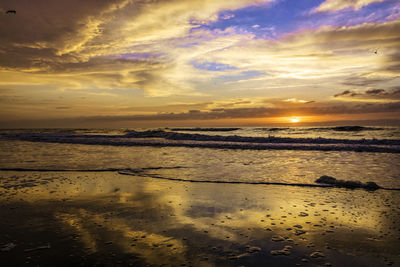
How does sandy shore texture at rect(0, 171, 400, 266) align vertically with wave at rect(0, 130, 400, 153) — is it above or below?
below

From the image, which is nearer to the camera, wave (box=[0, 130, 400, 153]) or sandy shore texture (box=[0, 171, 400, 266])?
sandy shore texture (box=[0, 171, 400, 266])

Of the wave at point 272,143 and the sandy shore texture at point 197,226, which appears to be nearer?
the sandy shore texture at point 197,226

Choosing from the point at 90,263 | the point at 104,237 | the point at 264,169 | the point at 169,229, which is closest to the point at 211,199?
the point at 169,229

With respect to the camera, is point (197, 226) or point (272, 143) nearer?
point (197, 226)

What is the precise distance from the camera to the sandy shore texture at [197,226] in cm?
354

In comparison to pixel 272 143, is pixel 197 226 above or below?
below

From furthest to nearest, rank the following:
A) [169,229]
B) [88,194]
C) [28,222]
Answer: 1. [88,194]
2. [28,222]
3. [169,229]

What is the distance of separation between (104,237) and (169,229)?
1.03 metres

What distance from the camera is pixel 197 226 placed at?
4.65 metres

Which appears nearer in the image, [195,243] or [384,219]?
[195,243]

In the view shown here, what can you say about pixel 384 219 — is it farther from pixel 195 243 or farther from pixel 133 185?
pixel 133 185

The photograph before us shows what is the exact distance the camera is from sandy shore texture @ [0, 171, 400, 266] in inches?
139

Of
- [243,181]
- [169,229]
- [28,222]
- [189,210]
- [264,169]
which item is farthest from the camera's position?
[264,169]

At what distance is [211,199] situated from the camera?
20.9ft
